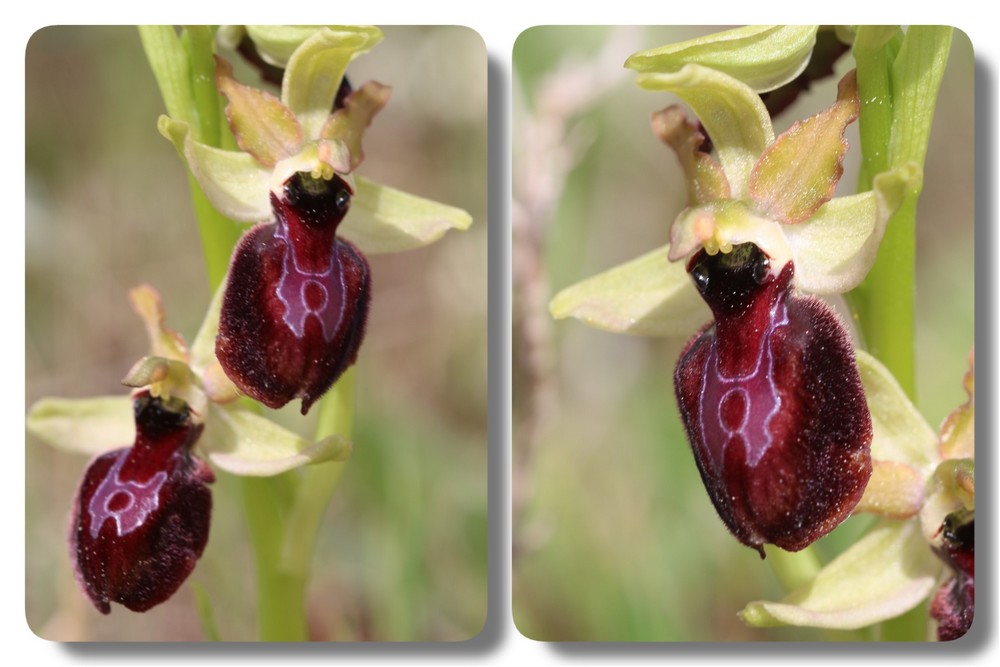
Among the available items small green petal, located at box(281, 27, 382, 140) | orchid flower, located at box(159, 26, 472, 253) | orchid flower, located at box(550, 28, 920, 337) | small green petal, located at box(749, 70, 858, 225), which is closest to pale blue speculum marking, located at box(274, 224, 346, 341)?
orchid flower, located at box(159, 26, 472, 253)

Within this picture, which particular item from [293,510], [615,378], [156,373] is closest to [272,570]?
[293,510]

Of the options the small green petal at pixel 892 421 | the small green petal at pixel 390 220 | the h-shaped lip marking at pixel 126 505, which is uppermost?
the small green petal at pixel 390 220

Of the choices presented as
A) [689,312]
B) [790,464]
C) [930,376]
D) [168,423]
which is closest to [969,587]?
[930,376]

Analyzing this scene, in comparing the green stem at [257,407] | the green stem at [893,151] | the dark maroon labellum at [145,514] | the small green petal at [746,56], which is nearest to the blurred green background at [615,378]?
the green stem at [893,151]

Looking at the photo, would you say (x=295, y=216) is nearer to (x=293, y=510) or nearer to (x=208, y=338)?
(x=208, y=338)

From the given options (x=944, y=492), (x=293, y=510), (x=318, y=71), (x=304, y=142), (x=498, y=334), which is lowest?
(x=293, y=510)

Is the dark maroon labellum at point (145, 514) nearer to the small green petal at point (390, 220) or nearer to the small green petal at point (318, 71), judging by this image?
the small green petal at point (390, 220)

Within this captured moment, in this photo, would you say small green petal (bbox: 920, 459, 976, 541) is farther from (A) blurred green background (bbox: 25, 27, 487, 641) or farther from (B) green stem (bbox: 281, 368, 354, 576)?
(B) green stem (bbox: 281, 368, 354, 576)
